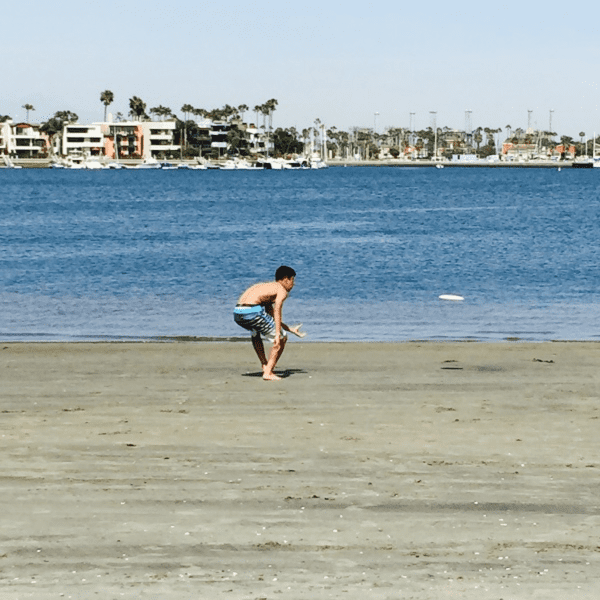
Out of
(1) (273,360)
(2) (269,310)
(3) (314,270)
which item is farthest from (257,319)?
(3) (314,270)

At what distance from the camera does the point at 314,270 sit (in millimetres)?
42531

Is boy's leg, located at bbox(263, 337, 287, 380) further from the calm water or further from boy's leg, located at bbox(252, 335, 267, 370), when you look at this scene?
the calm water

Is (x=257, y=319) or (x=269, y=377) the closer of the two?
(x=257, y=319)

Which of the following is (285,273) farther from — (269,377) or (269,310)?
(269,377)

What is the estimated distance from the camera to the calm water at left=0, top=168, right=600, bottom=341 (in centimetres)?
2502

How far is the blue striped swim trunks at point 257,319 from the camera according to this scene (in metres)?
13.8

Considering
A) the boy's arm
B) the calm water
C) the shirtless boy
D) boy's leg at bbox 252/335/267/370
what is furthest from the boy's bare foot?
the calm water

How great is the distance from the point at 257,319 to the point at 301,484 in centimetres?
503

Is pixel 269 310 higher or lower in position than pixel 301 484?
higher

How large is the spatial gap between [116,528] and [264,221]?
251 feet

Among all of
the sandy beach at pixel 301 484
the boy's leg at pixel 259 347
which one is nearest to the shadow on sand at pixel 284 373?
the sandy beach at pixel 301 484

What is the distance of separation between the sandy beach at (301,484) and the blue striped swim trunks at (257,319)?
655 millimetres

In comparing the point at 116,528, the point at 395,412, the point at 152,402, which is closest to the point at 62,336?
the point at 152,402

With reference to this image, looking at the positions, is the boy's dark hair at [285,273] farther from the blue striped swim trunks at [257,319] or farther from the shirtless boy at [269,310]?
the blue striped swim trunks at [257,319]
